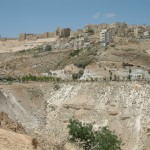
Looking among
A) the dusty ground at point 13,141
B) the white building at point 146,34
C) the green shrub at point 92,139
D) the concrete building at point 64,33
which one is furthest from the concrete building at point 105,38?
the dusty ground at point 13,141

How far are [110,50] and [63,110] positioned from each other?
73.5 ft

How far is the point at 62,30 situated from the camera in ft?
335

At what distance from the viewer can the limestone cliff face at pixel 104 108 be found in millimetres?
42431

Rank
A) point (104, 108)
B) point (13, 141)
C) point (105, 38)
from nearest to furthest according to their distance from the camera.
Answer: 1. point (13, 141)
2. point (104, 108)
3. point (105, 38)

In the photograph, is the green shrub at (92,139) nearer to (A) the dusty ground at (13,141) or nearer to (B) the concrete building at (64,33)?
(A) the dusty ground at (13,141)

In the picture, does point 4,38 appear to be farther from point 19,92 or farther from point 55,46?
point 19,92

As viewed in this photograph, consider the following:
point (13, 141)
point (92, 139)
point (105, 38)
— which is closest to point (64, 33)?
point (105, 38)

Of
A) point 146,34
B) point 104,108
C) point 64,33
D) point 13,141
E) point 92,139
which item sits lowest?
point 104,108

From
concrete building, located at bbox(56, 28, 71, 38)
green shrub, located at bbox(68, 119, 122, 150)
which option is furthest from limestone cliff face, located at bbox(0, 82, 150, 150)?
concrete building, located at bbox(56, 28, 71, 38)

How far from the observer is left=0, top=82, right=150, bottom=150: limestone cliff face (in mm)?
42431

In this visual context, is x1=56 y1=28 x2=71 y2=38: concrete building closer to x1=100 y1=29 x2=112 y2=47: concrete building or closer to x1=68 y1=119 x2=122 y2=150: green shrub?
x1=100 y1=29 x2=112 y2=47: concrete building

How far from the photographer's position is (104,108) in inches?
1813

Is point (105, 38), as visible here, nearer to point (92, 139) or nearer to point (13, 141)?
point (92, 139)

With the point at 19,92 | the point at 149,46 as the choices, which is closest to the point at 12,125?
the point at 19,92
